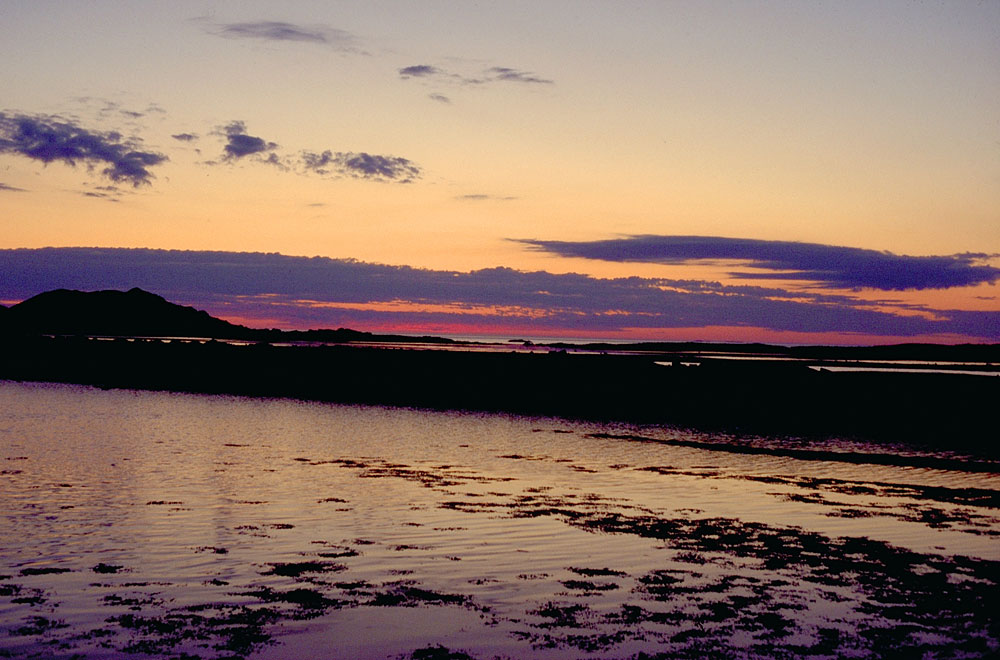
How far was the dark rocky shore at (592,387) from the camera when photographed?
34656mm

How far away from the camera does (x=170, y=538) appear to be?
1266 cm

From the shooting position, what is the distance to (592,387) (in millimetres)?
45750

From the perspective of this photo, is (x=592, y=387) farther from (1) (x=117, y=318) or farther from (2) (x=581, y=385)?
(1) (x=117, y=318)

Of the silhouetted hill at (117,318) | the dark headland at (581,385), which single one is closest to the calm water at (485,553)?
the dark headland at (581,385)

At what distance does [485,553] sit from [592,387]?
33932 millimetres

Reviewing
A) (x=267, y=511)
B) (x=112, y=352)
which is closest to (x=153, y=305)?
(x=112, y=352)

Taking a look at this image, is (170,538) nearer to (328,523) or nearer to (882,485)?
(328,523)

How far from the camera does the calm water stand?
343 inches

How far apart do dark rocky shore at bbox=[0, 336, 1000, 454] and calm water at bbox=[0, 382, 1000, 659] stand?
10440 millimetres

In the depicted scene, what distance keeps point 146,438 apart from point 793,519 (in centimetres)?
1868

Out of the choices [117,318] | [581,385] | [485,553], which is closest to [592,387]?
[581,385]

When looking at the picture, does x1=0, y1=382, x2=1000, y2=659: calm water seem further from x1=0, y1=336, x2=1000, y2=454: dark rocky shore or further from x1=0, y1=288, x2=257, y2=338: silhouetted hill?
x1=0, y1=288, x2=257, y2=338: silhouetted hill

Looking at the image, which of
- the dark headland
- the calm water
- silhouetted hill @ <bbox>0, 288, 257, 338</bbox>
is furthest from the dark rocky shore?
silhouetted hill @ <bbox>0, 288, 257, 338</bbox>

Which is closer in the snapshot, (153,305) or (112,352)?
(112,352)
